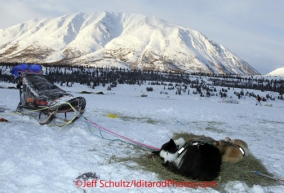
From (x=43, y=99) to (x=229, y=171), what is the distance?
6.44 meters

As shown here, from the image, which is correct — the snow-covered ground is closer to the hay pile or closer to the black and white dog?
the hay pile

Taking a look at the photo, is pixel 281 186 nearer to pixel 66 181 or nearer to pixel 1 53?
pixel 66 181

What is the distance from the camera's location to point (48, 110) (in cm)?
784

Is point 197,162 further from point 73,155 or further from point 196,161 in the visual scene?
point 73,155

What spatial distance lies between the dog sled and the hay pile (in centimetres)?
367

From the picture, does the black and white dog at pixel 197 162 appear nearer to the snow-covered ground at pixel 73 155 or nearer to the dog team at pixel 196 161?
the dog team at pixel 196 161

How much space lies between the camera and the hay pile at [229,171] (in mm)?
4266

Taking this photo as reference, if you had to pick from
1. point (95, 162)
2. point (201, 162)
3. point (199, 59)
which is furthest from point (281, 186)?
point (199, 59)

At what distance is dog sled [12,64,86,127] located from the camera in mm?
7734

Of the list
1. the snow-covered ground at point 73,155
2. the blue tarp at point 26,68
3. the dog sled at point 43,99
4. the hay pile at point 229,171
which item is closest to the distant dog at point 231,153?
the hay pile at point 229,171

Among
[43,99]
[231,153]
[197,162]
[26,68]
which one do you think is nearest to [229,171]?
[231,153]

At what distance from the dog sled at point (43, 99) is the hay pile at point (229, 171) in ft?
12.1

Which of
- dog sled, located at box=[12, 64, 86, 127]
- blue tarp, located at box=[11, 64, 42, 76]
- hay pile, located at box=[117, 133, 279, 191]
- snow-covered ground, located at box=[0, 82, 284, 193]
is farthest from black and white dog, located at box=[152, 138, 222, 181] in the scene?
blue tarp, located at box=[11, 64, 42, 76]

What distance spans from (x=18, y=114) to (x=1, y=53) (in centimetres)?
21904
